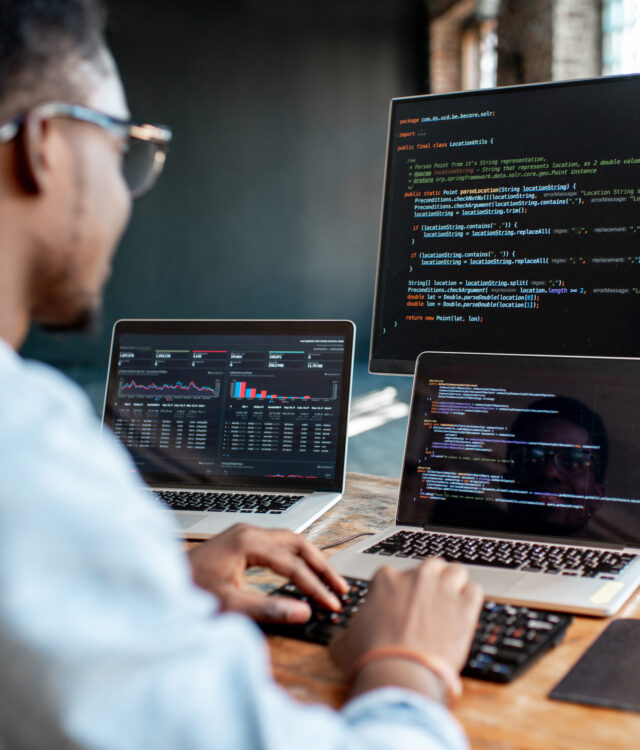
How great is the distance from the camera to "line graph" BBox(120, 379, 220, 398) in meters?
1.43

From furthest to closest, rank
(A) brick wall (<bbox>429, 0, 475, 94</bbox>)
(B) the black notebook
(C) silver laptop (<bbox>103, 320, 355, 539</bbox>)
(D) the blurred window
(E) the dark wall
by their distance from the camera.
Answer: (A) brick wall (<bbox>429, 0, 475, 94</bbox>)
(E) the dark wall
(D) the blurred window
(C) silver laptop (<bbox>103, 320, 355, 539</bbox>)
(B) the black notebook

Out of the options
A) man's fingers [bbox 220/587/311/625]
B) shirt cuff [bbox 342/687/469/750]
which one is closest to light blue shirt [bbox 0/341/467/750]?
shirt cuff [bbox 342/687/469/750]

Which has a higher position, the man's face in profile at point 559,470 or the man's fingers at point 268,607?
the man's face in profile at point 559,470

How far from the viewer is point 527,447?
107 cm

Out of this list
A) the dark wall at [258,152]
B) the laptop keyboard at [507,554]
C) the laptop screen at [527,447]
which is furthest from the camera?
the dark wall at [258,152]

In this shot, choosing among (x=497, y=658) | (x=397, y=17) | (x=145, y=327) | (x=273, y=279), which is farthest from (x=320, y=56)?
(x=497, y=658)

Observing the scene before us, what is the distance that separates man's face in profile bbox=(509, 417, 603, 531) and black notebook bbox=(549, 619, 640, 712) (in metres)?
0.28

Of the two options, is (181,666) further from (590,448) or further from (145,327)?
(145,327)

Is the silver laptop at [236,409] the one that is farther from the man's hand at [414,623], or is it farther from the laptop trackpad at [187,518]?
the man's hand at [414,623]

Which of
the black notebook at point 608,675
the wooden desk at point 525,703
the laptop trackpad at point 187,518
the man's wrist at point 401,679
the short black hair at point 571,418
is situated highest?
the short black hair at point 571,418

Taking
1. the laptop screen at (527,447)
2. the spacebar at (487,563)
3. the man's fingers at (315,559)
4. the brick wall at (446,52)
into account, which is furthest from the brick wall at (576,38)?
the man's fingers at (315,559)

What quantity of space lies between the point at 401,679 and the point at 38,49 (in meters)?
0.51

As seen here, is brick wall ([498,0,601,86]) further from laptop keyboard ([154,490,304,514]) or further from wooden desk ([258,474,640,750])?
wooden desk ([258,474,640,750])

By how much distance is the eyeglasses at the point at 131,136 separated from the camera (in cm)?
52
